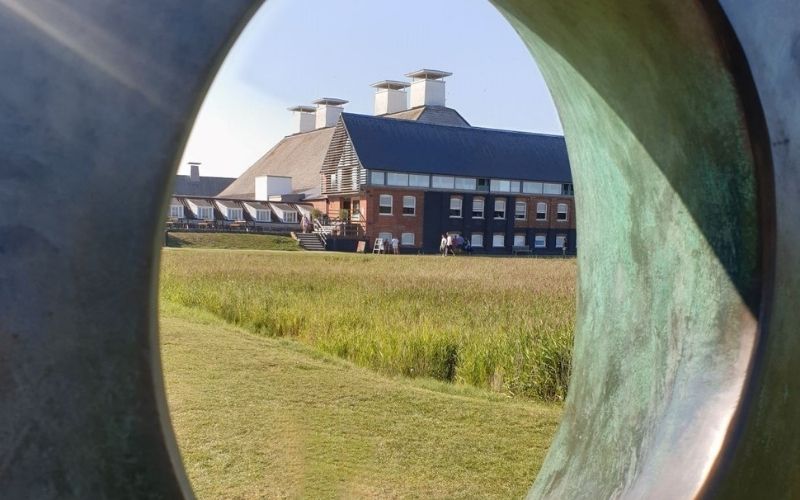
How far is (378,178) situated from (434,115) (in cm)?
1274

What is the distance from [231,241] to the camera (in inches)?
1358

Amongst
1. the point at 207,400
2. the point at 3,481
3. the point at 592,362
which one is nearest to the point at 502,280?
the point at 207,400

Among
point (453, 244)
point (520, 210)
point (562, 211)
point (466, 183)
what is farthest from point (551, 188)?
point (453, 244)

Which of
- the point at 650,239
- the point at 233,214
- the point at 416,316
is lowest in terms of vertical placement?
the point at 416,316

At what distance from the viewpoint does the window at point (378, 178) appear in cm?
3781

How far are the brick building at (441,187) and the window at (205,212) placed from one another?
5.06 metres

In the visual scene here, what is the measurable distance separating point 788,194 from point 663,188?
442 mm

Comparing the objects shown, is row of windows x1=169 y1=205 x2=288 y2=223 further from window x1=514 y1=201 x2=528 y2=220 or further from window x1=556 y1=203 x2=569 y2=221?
window x1=556 y1=203 x2=569 y2=221

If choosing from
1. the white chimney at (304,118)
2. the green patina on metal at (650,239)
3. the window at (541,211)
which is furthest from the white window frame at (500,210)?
the green patina on metal at (650,239)

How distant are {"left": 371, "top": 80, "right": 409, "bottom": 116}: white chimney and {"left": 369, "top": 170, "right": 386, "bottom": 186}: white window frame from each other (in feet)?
48.8

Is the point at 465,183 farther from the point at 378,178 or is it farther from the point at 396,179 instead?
the point at 378,178

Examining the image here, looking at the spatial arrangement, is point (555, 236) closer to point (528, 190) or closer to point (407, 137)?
point (528, 190)

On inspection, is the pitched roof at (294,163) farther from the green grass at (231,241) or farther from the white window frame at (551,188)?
the white window frame at (551,188)

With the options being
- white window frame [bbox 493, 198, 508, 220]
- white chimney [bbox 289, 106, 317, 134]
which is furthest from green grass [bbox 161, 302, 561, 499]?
white chimney [bbox 289, 106, 317, 134]
